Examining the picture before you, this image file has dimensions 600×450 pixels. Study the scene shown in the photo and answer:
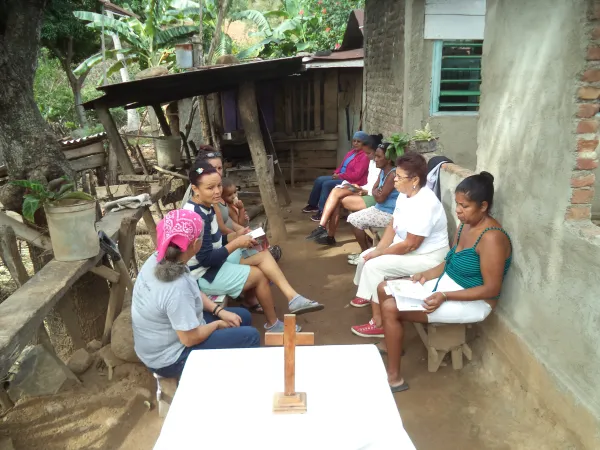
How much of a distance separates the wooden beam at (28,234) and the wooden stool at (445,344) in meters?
3.11

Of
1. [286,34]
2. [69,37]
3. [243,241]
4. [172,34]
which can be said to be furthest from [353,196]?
[69,37]

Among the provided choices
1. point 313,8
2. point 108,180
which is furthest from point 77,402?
point 313,8

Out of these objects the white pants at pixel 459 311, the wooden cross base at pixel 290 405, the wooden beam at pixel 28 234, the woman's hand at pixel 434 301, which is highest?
the wooden beam at pixel 28 234

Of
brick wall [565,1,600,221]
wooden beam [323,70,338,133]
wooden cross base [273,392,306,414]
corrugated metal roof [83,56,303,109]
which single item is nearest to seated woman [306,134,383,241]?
corrugated metal roof [83,56,303,109]

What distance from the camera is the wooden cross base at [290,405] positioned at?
5.94ft

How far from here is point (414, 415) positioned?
3.19m

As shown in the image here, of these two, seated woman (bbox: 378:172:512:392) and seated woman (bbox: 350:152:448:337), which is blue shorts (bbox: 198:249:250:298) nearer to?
seated woman (bbox: 350:152:448:337)

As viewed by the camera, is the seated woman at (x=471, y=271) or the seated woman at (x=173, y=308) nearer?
the seated woman at (x=173, y=308)

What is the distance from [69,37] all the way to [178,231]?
14.8m

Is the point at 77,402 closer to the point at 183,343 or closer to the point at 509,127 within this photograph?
the point at 183,343

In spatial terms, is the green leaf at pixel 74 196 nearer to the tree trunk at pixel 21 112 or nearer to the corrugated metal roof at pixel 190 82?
the tree trunk at pixel 21 112

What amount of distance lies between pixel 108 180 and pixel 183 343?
5928 millimetres

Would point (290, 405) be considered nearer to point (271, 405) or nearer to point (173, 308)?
point (271, 405)

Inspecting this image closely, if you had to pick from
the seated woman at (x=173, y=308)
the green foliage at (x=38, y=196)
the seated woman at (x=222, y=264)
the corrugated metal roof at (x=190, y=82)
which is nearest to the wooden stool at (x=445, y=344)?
the seated woman at (x=222, y=264)
